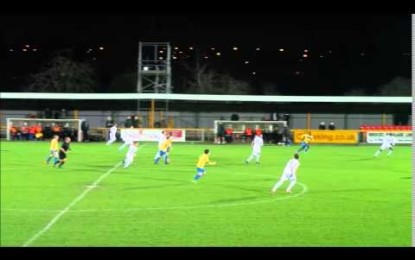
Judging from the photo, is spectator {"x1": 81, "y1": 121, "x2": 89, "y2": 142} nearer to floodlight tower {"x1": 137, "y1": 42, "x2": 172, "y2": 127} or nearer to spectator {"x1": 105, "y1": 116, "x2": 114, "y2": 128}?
spectator {"x1": 105, "y1": 116, "x2": 114, "y2": 128}

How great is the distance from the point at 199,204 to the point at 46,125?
2905 cm

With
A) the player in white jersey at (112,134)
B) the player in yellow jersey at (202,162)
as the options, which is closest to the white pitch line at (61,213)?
the player in yellow jersey at (202,162)

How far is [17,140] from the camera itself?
42281mm

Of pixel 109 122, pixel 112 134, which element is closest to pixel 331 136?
pixel 112 134

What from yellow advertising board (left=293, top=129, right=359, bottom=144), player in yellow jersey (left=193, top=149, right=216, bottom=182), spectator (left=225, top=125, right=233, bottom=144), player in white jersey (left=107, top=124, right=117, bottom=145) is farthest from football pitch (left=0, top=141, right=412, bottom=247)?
yellow advertising board (left=293, top=129, right=359, bottom=144)

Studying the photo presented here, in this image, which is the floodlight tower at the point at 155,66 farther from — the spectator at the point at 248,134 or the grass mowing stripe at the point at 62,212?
the grass mowing stripe at the point at 62,212

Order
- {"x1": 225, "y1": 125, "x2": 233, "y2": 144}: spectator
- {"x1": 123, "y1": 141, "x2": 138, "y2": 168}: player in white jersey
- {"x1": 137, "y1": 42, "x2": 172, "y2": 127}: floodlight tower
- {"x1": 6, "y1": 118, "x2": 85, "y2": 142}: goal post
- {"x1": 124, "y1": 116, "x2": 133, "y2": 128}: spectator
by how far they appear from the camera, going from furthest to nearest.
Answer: {"x1": 225, "y1": 125, "x2": 233, "y2": 144}: spectator < {"x1": 6, "y1": 118, "x2": 85, "y2": 142}: goal post < {"x1": 124, "y1": 116, "x2": 133, "y2": 128}: spectator < {"x1": 137, "y1": 42, "x2": 172, "y2": 127}: floodlight tower < {"x1": 123, "y1": 141, "x2": 138, "y2": 168}: player in white jersey

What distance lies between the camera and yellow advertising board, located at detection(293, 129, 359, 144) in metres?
43.5

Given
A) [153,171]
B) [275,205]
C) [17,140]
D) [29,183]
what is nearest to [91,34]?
[17,140]

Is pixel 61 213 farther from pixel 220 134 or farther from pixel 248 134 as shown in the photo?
pixel 248 134

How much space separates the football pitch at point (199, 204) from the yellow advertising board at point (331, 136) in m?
14.2

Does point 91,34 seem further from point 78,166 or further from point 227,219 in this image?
point 227,219

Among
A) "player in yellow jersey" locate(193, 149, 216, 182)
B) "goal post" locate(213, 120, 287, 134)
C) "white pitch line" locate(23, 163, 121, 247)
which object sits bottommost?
"white pitch line" locate(23, 163, 121, 247)

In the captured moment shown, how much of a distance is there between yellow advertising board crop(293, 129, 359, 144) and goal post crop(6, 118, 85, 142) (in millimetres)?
15277
